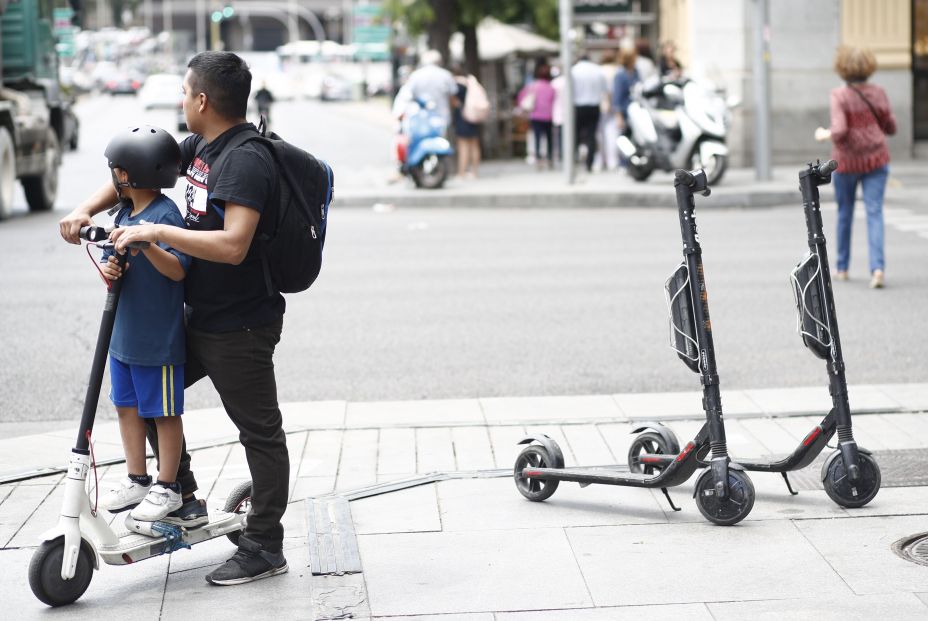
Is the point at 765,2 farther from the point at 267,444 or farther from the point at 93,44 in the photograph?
the point at 93,44

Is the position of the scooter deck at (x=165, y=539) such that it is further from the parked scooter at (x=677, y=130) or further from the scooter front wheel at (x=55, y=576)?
the parked scooter at (x=677, y=130)

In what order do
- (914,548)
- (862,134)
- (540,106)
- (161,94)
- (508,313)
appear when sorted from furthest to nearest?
(161,94) < (540,106) < (862,134) < (508,313) < (914,548)

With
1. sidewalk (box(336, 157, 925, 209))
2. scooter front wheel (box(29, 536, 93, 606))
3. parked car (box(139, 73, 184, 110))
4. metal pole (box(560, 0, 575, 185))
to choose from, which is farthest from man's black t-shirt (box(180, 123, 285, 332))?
parked car (box(139, 73, 184, 110))

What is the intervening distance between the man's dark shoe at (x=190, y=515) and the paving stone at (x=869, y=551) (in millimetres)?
2071

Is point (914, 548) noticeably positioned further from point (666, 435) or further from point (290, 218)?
point (290, 218)

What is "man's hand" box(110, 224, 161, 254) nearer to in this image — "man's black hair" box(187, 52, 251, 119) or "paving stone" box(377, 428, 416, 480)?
"man's black hair" box(187, 52, 251, 119)

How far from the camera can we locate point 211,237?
4273mm

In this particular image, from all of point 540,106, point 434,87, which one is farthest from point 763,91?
point 434,87

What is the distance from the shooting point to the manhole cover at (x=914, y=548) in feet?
15.2

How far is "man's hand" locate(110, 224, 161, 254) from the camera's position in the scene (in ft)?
13.8

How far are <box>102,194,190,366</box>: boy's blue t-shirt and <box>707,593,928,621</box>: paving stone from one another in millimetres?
1874

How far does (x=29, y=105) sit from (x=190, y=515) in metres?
14.5

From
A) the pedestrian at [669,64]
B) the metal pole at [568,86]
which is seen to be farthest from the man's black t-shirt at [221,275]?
the pedestrian at [669,64]

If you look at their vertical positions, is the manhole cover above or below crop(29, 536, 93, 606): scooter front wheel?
below
